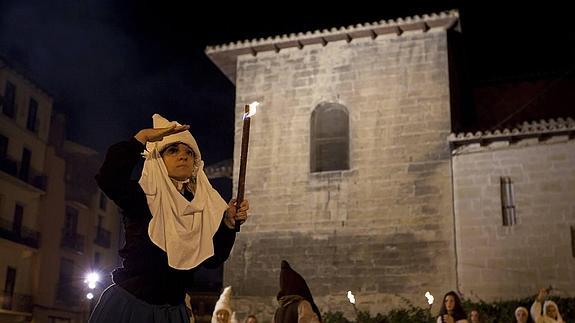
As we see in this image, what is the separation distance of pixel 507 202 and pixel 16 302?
22371mm

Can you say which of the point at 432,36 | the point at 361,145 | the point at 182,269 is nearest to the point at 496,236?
the point at 361,145

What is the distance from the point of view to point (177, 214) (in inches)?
136

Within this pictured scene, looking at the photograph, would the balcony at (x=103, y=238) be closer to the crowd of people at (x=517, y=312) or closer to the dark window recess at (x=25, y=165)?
the dark window recess at (x=25, y=165)

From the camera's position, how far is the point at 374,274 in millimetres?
16516

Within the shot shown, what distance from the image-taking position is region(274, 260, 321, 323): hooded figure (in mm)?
6289

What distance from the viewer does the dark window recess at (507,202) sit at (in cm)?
1564

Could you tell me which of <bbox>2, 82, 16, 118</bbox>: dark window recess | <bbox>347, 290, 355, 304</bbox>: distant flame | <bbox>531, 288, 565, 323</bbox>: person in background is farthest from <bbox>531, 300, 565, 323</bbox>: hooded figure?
<bbox>2, 82, 16, 118</bbox>: dark window recess

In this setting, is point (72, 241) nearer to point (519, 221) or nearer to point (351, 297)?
point (351, 297)

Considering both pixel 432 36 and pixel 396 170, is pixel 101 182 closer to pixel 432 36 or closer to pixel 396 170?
pixel 396 170

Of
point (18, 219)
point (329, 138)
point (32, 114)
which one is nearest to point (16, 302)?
point (18, 219)

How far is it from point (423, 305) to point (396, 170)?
3223 mm

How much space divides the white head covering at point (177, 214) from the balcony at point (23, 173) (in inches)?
1125

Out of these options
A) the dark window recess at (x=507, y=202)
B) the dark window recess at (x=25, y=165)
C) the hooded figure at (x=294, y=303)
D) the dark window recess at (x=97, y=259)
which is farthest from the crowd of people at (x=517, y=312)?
the dark window recess at (x=97, y=259)

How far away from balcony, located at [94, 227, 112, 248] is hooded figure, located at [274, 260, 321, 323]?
3308cm
